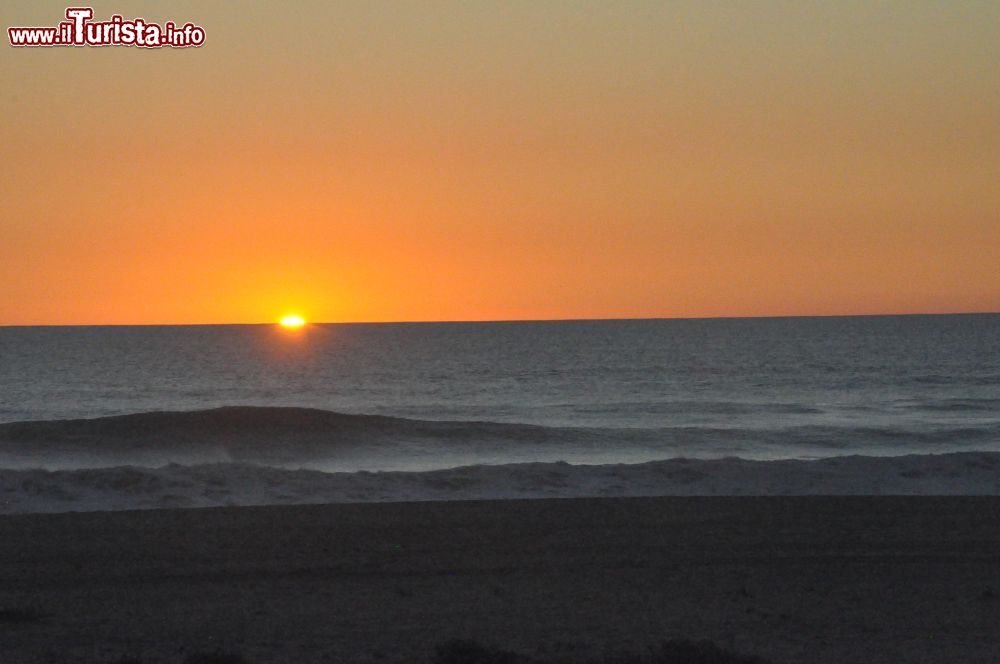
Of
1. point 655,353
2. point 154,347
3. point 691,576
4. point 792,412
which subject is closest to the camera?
point 691,576

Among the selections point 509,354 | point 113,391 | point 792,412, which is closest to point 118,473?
point 792,412

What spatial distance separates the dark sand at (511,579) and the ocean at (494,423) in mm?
3307

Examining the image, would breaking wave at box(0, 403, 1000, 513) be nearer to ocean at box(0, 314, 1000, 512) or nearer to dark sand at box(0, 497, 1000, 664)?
ocean at box(0, 314, 1000, 512)

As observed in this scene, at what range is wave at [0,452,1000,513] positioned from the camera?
1605cm

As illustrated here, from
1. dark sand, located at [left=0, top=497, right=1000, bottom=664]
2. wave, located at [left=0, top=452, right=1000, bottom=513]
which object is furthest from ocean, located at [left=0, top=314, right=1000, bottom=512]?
dark sand, located at [left=0, top=497, right=1000, bottom=664]

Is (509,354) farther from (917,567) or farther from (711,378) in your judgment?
(917,567)

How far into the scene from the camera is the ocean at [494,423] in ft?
55.7

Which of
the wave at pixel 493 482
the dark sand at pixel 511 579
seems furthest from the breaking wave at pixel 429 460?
the dark sand at pixel 511 579

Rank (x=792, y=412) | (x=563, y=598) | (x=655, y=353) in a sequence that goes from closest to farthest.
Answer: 1. (x=563, y=598)
2. (x=792, y=412)
3. (x=655, y=353)

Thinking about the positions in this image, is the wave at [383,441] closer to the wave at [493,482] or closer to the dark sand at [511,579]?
the wave at [493,482]

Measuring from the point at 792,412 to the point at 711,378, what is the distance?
1855cm

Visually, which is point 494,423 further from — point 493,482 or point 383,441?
point 493,482

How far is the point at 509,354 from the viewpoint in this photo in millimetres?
91062

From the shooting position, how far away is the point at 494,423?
3572 centimetres
